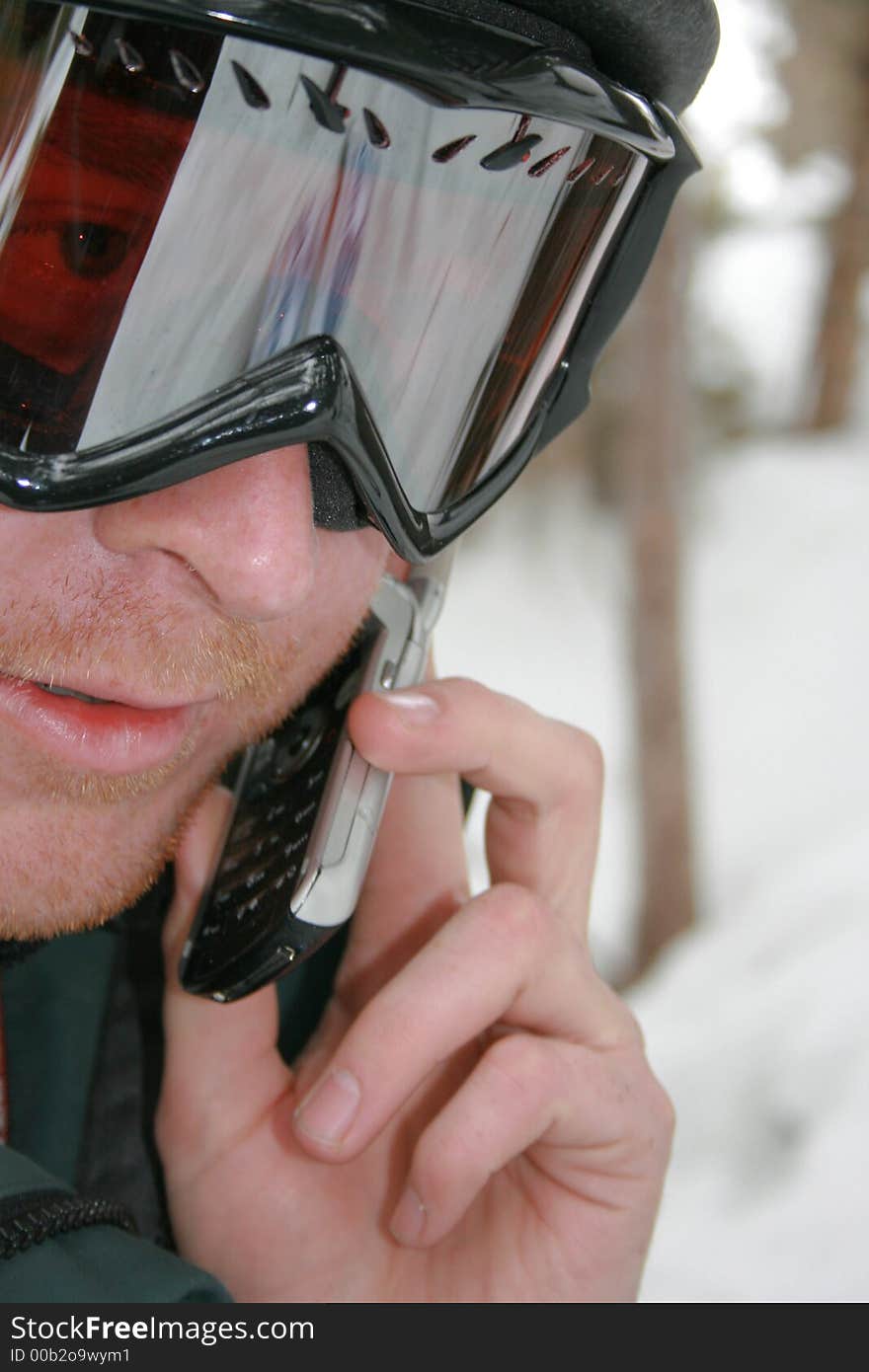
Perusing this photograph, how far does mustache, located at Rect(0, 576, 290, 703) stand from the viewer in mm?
904

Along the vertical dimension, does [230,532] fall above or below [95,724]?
above

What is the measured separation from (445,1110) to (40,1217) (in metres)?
0.38

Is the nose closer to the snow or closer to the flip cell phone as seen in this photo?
the flip cell phone

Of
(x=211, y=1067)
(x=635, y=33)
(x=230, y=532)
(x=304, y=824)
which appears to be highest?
(x=635, y=33)

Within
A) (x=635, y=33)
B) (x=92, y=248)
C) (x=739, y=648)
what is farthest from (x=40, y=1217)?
(x=739, y=648)

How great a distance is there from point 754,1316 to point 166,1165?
0.57 meters

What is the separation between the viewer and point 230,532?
90cm

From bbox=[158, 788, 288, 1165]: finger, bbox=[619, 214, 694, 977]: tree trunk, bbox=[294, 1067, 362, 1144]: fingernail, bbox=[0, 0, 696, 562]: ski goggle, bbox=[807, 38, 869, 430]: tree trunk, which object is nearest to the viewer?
bbox=[0, 0, 696, 562]: ski goggle

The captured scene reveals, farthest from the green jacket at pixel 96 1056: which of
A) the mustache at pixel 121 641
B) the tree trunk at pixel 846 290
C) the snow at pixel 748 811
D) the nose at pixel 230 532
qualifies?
the tree trunk at pixel 846 290

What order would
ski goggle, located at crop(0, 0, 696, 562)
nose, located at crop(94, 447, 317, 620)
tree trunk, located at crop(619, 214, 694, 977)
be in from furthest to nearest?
tree trunk, located at crop(619, 214, 694, 977) < nose, located at crop(94, 447, 317, 620) < ski goggle, located at crop(0, 0, 696, 562)

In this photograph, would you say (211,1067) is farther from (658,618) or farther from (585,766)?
(658,618)

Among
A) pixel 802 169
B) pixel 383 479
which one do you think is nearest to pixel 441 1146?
pixel 383 479

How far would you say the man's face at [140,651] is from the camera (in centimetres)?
90

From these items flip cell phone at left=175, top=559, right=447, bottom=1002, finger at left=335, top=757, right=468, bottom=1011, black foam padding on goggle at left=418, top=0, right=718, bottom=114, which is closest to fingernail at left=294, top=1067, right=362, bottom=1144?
flip cell phone at left=175, top=559, right=447, bottom=1002
